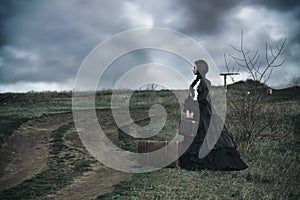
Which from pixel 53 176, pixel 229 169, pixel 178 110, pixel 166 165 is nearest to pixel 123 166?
pixel 166 165

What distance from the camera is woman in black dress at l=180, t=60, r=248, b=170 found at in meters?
9.20

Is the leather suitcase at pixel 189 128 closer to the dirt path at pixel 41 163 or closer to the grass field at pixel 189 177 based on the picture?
Result: the grass field at pixel 189 177

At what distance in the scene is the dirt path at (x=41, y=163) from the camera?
8224 millimetres

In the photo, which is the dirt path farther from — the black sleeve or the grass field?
the black sleeve

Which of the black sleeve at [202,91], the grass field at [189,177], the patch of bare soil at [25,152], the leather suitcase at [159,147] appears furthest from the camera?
the leather suitcase at [159,147]

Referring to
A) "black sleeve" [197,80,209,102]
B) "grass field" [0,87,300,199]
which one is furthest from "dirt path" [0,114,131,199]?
"black sleeve" [197,80,209,102]

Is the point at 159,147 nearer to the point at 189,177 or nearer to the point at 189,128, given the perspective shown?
the point at 189,128

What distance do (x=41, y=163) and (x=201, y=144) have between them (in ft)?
15.3

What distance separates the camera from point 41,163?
10977 millimetres

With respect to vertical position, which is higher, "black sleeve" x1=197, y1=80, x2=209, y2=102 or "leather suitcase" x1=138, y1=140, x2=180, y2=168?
"black sleeve" x1=197, y1=80, x2=209, y2=102

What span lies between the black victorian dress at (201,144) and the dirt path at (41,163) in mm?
1666

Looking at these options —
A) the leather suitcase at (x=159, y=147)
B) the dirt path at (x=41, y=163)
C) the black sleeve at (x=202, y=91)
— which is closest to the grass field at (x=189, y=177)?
the dirt path at (x=41, y=163)

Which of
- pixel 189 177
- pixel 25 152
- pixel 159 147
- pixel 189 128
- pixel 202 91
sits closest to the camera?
pixel 189 177

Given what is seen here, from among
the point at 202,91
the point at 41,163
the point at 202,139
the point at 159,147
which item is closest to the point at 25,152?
the point at 41,163
